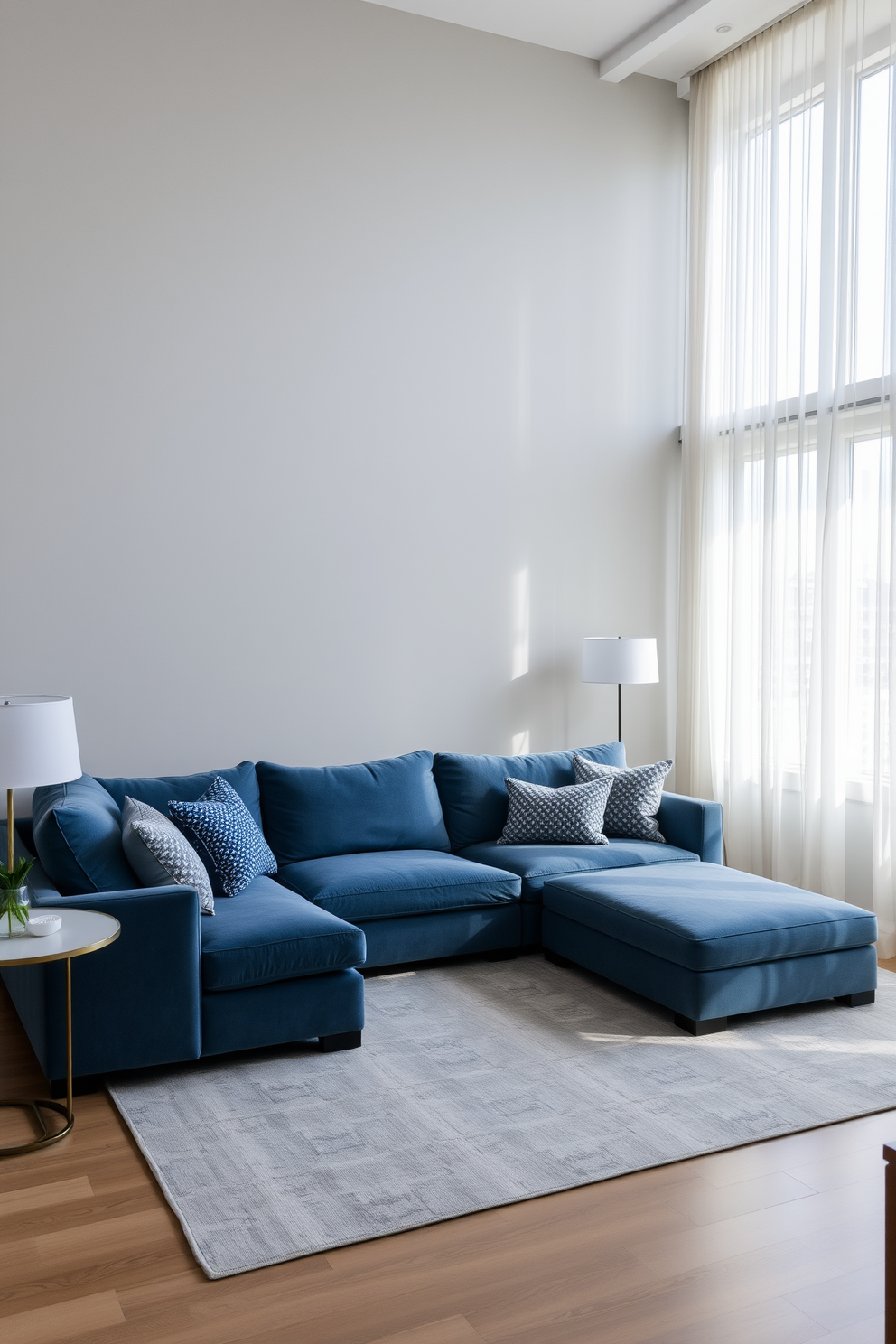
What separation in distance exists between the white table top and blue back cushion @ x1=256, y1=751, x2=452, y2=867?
160 centimetres

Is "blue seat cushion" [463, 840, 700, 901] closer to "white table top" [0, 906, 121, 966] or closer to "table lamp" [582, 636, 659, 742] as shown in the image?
"table lamp" [582, 636, 659, 742]

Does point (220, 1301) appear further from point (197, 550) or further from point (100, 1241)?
point (197, 550)

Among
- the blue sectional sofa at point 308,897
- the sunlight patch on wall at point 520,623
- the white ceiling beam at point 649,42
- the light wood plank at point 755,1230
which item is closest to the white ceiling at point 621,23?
the white ceiling beam at point 649,42

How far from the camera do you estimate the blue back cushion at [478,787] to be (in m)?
5.25

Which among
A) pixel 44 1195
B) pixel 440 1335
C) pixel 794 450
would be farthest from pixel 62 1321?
pixel 794 450

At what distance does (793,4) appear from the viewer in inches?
212

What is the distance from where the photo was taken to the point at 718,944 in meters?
3.73

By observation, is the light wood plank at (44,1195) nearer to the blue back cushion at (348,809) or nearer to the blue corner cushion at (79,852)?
the blue corner cushion at (79,852)

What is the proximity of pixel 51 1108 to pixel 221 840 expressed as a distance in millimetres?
1205

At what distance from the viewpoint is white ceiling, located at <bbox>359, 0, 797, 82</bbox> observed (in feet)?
17.9

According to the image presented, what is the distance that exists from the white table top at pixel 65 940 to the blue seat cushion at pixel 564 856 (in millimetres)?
1993

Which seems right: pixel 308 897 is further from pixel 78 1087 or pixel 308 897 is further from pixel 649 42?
pixel 649 42

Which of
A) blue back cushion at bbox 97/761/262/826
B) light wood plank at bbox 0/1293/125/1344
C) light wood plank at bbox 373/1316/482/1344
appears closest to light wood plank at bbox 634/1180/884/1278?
light wood plank at bbox 373/1316/482/1344

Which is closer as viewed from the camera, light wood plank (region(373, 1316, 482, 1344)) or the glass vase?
light wood plank (region(373, 1316, 482, 1344))
